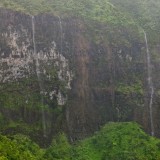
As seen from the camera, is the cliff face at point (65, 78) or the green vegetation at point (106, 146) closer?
the green vegetation at point (106, 146)

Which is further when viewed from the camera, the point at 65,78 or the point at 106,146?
the point at 65,78

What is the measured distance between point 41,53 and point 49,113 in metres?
4.20

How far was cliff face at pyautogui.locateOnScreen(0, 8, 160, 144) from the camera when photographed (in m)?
33.9

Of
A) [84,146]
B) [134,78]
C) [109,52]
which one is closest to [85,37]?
[109,52]

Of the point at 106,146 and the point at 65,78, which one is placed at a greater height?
the point at 65,78

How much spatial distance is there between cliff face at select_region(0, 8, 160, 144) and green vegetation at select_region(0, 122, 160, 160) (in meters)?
1.26

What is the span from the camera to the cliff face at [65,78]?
111 ft

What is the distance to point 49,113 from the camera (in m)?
34.3

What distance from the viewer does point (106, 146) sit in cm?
3272

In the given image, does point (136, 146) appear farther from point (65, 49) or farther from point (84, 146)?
point (65, 49)

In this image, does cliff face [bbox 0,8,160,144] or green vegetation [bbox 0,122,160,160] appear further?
cliff face [bbox 0,8,160,144]

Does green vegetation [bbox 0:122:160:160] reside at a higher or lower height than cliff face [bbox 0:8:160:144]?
lower

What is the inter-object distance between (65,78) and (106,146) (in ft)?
19.1

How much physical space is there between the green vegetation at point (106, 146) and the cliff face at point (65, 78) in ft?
4.13
